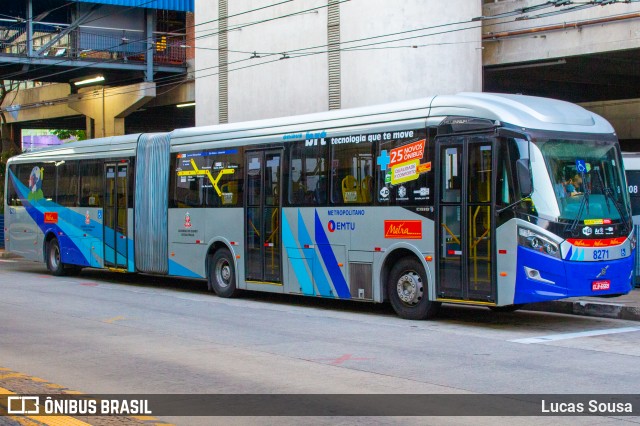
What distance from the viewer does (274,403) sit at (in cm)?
807

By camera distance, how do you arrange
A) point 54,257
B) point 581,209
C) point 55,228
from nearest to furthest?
point 581,209, point 55,228, point 54,257

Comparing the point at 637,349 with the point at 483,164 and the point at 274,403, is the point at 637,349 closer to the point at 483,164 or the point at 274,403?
the point at 483,164

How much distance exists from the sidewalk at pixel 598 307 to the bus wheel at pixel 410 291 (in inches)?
110

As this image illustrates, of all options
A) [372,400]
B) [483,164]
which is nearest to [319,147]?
[483,164]

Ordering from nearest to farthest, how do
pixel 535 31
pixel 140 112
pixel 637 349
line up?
pixel 637 349 < pixel 535 31 < pixel 140 112

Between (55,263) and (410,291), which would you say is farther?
(55,263)

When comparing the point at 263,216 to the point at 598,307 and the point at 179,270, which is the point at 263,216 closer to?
the point at 179,270

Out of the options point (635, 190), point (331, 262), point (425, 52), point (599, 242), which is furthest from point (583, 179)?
point (425, 52)

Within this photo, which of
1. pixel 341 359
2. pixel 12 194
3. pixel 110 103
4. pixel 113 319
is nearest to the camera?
pixel 341 359

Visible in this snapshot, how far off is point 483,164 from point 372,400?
563 cm

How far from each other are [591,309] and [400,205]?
3.99 m

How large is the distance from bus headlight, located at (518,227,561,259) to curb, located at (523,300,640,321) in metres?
3.00

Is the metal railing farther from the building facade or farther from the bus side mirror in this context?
the bus side mirror

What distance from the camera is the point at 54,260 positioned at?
24047 millimetres
